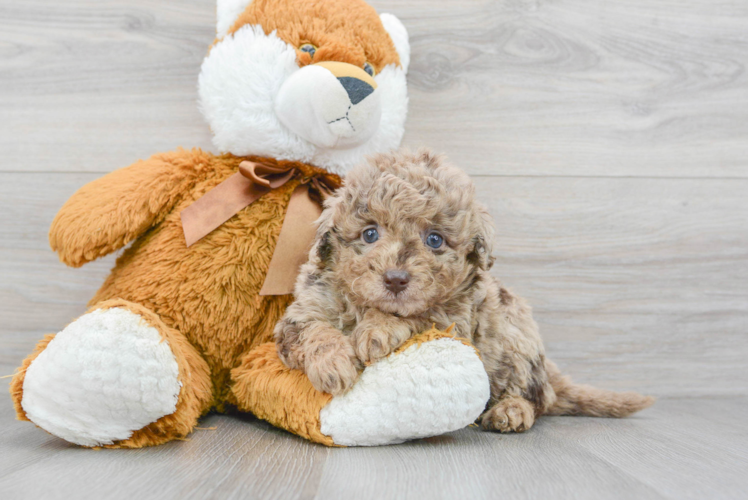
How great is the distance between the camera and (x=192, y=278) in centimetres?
99

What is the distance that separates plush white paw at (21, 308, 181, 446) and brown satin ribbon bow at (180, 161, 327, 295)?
0.73 feet

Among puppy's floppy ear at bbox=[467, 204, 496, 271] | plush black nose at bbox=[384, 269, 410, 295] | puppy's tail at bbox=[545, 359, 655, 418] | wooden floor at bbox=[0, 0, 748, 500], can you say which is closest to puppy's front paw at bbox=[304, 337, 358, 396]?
plush black nose at bbox=[384, 269, 410, 295]

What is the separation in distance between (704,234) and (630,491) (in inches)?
35.4

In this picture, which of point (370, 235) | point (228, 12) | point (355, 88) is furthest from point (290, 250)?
point (228, 12)

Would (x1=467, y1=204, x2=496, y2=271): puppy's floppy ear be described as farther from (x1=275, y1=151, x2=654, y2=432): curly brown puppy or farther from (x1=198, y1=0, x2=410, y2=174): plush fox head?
(x1=198, y1=0, x2=410, y2=174): plush fox head

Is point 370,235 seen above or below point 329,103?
below

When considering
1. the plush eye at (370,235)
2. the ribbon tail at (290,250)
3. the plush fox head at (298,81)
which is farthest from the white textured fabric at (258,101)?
the plush eye at (370,235)

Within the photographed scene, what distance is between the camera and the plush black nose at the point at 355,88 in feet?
3.14

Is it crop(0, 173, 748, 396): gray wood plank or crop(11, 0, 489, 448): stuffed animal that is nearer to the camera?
crop(11, 0, 489, 448): stuffed animal

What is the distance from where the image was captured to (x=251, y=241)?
101 cm

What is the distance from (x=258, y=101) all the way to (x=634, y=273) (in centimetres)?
99

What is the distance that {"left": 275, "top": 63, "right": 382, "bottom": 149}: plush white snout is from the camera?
37.6 inches

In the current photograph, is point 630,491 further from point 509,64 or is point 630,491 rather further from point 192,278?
point 509,64

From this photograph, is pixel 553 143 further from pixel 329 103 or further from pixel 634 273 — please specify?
pixel 329 103
